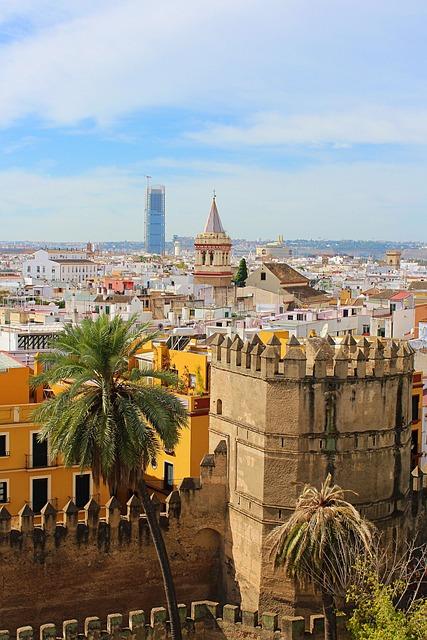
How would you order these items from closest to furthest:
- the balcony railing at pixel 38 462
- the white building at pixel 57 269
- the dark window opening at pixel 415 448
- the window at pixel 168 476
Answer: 1. the balcony railing at pixel 38 462
2. the window at pixel 168 476
3. the dark window opening at pixel 415 448
4. the white building at pixel 57 269

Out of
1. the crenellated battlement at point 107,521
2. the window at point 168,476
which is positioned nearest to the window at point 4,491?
the window at point 168,476

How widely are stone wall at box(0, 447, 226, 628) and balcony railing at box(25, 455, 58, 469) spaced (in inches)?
217

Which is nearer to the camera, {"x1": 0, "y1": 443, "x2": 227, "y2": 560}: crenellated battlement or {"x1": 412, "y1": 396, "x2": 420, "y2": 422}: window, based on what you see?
{"x1": 0, "y1": 443, "x2": 227, "y2": 560}: crenellated battlement

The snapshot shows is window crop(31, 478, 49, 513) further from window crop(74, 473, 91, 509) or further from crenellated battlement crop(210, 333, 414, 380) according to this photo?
crenellated battlement crop(210, 333, 414, 380)

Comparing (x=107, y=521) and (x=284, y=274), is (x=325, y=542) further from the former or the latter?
(x=284, y=274)

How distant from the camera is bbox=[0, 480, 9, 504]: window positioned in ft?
87.7

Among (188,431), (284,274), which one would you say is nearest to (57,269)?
(284,274)

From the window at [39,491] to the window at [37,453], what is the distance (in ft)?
1.46

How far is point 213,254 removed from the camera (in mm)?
98438

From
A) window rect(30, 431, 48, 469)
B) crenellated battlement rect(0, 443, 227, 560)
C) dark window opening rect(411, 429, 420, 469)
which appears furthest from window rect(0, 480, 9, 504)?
dark window opening rect(411, 429, 420, 469)

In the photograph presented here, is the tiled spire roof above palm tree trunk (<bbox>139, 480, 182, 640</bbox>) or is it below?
above

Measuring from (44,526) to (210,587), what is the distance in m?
4.27

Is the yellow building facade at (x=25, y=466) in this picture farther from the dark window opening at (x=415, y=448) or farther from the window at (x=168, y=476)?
the dark window opening at (x=415, y=448)

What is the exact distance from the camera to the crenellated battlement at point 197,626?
19734mm
